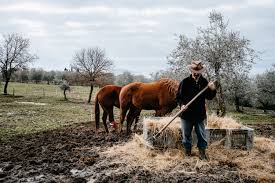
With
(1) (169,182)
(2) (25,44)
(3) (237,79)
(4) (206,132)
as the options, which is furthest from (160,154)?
(2) (25,44)

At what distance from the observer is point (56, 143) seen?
482 inches

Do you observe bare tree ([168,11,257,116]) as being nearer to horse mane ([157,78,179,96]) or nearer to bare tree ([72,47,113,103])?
horse mane ([157,78,179,96])

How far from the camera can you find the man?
8.82m

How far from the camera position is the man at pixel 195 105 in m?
8.82

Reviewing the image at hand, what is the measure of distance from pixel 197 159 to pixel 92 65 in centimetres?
4746

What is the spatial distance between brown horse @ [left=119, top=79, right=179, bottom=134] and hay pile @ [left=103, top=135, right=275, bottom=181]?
293cm

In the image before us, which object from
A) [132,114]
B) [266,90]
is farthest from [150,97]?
[266,90]

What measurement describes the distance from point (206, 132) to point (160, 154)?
146 centimetres

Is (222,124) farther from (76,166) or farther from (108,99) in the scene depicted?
(108,99)

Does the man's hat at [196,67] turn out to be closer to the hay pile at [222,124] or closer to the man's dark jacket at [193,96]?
the man's dark jacket at [193,96]

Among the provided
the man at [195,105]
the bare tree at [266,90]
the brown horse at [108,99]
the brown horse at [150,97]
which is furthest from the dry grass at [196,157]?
the bare tree at [266,90]

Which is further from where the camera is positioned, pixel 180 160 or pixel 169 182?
pixel 180 160

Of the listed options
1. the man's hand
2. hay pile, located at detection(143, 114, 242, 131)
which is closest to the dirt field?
hay pile, located at detection(143, 114, 242, 131)

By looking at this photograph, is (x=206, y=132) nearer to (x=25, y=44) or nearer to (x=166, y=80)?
(x=166, y=80)
